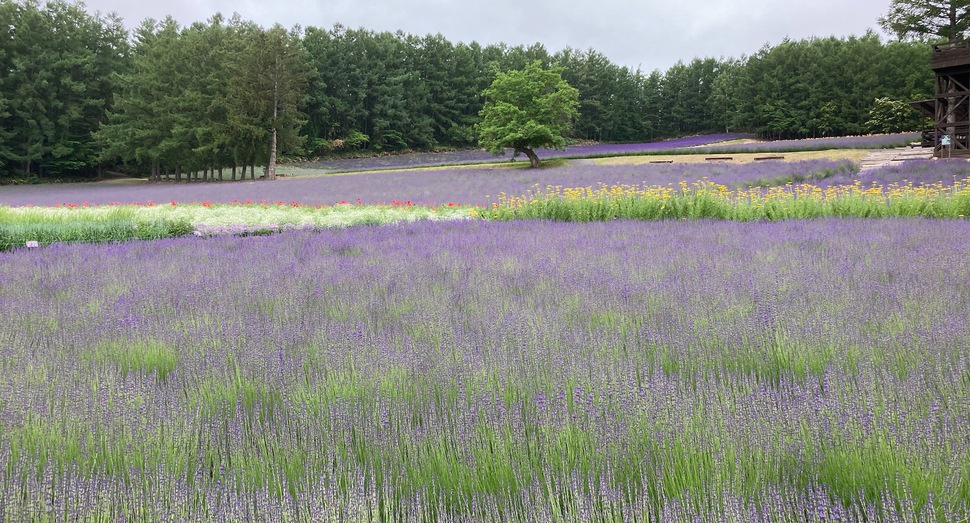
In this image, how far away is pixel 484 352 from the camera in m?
2.61

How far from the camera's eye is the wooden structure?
2027cm

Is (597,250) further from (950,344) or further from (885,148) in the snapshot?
(885,148)

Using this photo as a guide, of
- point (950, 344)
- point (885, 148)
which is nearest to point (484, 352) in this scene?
point (950, 344)

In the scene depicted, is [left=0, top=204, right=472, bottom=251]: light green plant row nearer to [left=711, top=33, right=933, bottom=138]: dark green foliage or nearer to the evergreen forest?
the evergreen forest

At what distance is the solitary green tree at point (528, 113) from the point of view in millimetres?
32531

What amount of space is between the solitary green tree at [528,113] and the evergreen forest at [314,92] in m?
4.44

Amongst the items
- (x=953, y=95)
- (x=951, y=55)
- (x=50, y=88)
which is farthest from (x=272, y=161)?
(x=953, y=95)

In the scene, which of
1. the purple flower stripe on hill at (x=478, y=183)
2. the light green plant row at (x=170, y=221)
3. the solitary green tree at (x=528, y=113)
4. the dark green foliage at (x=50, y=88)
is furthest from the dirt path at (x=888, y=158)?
the dark green foliage at (x=50, y=88)

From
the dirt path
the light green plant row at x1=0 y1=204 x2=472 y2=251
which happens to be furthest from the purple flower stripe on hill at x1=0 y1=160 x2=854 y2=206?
the light green plant row at x1=0 y1=204 x2=472 y2=251

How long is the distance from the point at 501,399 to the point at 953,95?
1046 inches

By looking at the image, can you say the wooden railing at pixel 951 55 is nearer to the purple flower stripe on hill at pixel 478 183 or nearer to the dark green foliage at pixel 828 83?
the purple flower stripe on hill at pixel 478 183

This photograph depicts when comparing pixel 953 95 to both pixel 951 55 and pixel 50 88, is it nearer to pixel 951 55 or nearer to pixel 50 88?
pixel 951 55

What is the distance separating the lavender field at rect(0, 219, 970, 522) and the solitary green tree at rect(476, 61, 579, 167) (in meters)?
29.0

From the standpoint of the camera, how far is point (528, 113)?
33906mm
